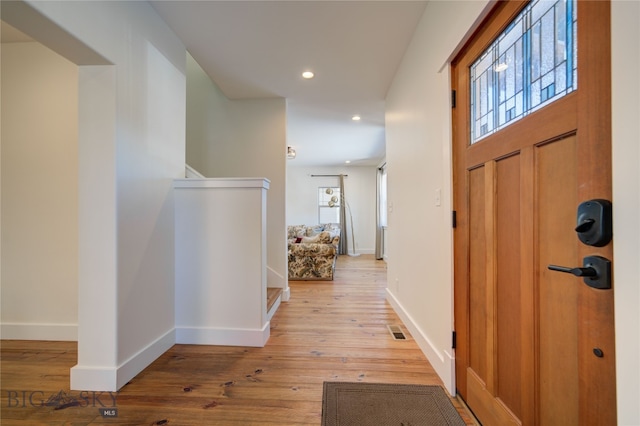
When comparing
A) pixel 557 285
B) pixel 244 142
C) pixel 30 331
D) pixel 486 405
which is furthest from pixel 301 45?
pixel 30 331

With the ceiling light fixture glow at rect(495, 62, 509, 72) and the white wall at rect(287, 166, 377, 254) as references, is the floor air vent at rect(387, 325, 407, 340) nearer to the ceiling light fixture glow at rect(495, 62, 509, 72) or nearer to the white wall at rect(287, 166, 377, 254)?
the ceiling light fixture glow at rect(495, 62, 509, 72)

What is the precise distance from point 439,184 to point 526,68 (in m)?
0.78

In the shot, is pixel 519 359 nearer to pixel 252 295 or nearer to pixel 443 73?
pixel 443 73

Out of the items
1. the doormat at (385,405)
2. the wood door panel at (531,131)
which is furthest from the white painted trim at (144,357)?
the wood door panel at (531,131)

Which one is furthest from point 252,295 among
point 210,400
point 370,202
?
point 370,202

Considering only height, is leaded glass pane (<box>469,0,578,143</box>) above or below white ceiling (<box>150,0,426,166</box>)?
below

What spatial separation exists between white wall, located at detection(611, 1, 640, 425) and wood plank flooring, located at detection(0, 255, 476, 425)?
0.99 metres

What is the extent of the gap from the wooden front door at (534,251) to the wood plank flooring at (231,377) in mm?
454

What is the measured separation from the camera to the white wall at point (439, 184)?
1.97 ft

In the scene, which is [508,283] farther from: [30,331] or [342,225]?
[342,225]

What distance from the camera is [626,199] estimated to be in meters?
0.61

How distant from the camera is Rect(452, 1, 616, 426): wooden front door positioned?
70 centimetres

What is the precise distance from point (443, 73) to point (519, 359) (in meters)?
1.62

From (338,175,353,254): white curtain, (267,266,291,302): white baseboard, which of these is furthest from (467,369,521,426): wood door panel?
(338,175,353,254): white curtain
